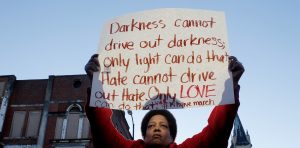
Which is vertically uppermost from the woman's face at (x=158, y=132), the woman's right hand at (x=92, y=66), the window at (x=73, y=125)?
the window at (x=73, y=125)

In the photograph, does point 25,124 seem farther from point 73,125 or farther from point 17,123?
point 73,125

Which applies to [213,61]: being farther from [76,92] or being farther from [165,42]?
[76,92]

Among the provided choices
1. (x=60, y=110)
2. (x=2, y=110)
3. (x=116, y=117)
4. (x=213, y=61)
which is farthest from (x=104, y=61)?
(x=116, y=117)

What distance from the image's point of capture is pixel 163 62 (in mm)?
4469

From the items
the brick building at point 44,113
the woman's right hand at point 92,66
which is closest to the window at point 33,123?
the brick building at point 44,113

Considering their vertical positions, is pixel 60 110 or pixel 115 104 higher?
pixel 60 110

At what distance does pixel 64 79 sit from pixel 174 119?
23.1 meters

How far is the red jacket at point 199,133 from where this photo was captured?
3822 mm

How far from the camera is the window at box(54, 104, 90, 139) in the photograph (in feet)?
79.4

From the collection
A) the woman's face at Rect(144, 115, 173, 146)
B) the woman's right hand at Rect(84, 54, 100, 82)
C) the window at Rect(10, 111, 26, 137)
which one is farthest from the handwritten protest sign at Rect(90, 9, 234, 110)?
the window at Rect(10, 111, 26, 137)

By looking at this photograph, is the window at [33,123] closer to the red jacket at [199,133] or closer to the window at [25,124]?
the window at [25,124]

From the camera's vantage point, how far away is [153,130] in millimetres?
3861

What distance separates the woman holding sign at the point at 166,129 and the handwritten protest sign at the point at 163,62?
0.08 meters

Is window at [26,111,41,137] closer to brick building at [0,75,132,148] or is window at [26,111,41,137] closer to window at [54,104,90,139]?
brick building at [0,75,132,148]
